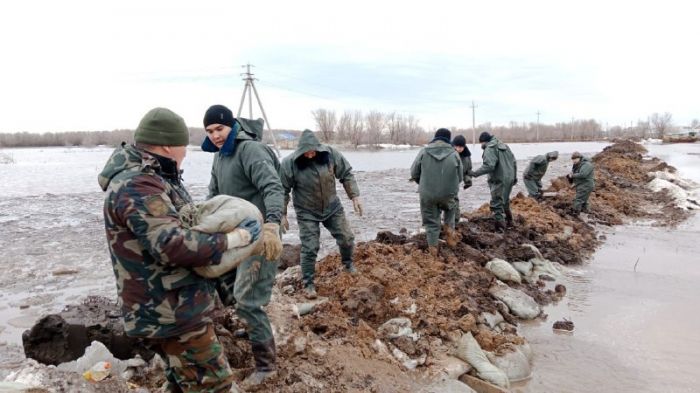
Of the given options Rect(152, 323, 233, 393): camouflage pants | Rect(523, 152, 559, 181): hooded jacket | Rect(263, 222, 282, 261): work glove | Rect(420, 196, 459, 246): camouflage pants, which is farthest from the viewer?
Rect(523, 152, 559, 181): hooded jacket

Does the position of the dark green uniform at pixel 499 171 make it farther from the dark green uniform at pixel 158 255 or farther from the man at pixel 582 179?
the dark green uniform at pixel 158 255

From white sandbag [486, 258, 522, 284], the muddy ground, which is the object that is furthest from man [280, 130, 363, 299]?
white sandbag [486, 258, 522, 284]

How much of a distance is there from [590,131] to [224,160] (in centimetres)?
13229

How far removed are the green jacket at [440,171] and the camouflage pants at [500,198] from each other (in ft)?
7.69

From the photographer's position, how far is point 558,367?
4875mm

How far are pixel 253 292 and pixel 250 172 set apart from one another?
0.91 m

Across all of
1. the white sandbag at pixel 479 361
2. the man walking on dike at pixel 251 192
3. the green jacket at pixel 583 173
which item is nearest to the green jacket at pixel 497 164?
the green jacket at pixel 583 173

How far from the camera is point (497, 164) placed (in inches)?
363

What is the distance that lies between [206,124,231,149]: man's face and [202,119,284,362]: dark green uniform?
4cm

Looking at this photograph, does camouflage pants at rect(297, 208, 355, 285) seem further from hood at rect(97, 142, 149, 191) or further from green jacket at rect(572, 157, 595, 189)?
green jacket at rect(572, 157, 595, 189)

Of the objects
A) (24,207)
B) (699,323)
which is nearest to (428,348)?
(699,323)

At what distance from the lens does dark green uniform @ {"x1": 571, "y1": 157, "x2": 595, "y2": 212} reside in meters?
11.7

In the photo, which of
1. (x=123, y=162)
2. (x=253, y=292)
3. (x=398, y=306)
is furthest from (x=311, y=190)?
(x=123, y=162)

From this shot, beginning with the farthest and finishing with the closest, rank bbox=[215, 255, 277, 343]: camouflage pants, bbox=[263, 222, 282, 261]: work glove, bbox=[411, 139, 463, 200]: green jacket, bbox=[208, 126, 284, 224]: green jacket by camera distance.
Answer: bbox=[411, 139, 463, 200]: green jacket
bbox=[208, 126, 284, 224]: green jacket
bbox=[215, 255, 277, 343]: camouflage pants
bbox=[263, 222, 282, 261]: work glove
